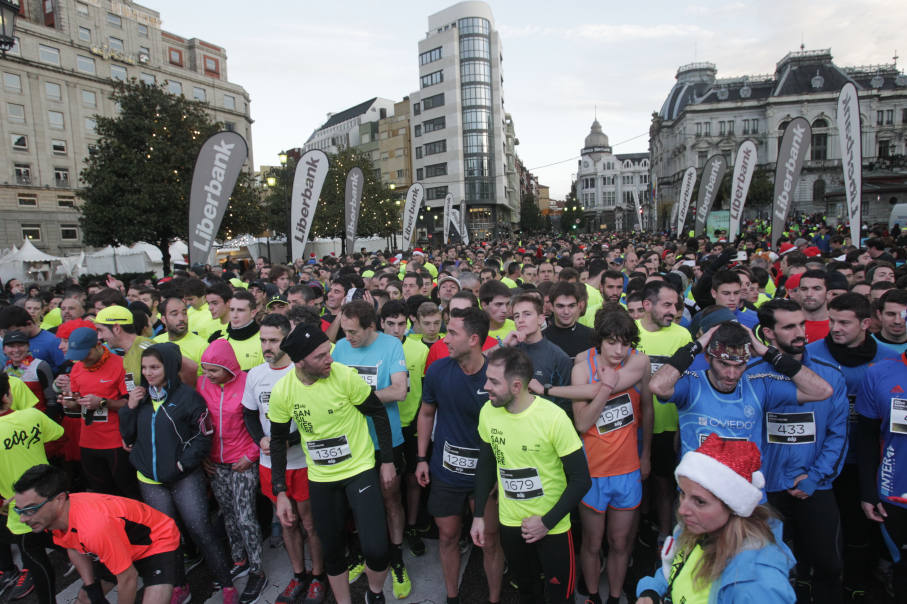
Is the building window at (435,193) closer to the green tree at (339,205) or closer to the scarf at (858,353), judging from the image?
the green tree at (339,205)

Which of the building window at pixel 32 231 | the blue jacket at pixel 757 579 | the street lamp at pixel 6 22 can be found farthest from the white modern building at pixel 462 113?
the blue jacket at pixel 757 579

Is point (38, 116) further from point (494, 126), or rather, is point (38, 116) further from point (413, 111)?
point (494, 126)

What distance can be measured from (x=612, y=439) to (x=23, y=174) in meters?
58.1

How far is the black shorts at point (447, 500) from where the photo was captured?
12.0 ft

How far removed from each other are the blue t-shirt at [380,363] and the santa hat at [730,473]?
264 cm

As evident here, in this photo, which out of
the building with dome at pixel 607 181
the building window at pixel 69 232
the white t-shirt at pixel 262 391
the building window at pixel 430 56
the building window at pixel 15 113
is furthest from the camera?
the building with dome at pixel 607 181

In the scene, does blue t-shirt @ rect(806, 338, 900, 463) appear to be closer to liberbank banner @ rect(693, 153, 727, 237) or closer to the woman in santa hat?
the woman in santa hat

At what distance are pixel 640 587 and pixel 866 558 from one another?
106 inches

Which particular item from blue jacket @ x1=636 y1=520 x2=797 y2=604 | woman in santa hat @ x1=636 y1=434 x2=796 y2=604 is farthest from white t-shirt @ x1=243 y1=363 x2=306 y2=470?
blue jacket @ x1=636 y1=520 x2=797 y2=604

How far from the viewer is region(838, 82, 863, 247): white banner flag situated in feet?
31.3

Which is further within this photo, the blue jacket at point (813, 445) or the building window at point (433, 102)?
the building window at point (433, 102)

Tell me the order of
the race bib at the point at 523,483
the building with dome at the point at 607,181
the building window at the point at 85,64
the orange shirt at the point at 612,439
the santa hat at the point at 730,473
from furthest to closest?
the building with dome at the point at 607,181 < the building window at the point at 85,64 < the orange shirt at the point at 612,439 < the race bib at the point at 523,483 < the santa hat at the point at 730,473

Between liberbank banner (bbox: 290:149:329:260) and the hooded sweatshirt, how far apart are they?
881cm

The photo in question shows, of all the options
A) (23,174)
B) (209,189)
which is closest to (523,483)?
(209,189)
